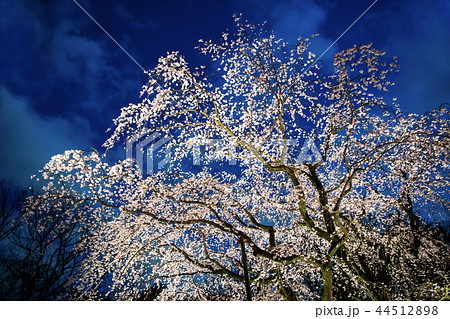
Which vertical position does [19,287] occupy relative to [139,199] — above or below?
A: below

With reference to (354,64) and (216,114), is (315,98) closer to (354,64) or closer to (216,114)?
(354,64)

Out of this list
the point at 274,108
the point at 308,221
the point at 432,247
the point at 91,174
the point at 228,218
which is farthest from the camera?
the point at 228,218

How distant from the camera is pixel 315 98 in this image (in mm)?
6598

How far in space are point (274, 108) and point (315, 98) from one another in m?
1.43

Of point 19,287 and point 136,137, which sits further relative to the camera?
point 19,287

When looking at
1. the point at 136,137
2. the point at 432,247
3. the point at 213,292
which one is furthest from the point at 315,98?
the point at 213,292

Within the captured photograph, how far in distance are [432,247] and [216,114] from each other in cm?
930

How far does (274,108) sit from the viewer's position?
6145 mm

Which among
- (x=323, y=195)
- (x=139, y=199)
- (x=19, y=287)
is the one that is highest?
(x=139, y=199)

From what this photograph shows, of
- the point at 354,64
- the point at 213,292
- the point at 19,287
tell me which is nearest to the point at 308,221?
the point at 354,64

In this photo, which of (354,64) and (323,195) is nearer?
(354,64)
